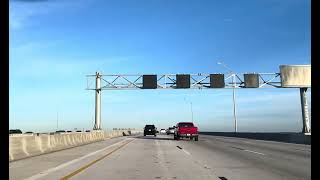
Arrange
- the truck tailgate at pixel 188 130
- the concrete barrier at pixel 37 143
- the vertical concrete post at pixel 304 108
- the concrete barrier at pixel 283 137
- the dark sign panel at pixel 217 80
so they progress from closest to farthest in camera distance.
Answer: the concrete barrier at pixel 37 143
the concrete barrier at pixel 283 137
the truck tailgate at pixel 188 130
the vertical concrete post at pixel 304 108
the dark sign panel at pixel 217 80

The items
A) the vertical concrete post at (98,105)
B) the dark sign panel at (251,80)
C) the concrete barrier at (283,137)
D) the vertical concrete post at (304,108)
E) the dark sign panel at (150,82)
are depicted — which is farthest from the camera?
the vertical concrete post at (98,105)

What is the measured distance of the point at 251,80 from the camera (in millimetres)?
59750

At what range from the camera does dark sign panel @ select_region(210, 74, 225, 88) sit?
60312mm

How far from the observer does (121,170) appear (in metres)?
16.5

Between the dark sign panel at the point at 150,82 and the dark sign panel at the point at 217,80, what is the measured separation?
277 inches

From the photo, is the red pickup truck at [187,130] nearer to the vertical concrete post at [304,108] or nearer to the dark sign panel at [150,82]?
the dark sign panel at [150,82]

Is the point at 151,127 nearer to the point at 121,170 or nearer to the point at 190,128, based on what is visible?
the point at 190,128

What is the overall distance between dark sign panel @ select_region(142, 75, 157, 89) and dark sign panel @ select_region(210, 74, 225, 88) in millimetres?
7035

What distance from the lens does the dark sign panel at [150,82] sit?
60594 mm

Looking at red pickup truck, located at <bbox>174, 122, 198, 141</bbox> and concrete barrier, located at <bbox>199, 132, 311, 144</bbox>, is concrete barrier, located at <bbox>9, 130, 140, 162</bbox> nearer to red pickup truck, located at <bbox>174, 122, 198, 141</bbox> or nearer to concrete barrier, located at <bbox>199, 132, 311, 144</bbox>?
red pickup truck, located at <bbox>174, 122, 198, 141</bbox>

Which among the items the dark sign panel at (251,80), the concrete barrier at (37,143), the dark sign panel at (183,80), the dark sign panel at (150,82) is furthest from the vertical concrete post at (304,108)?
the concrete barrier at (37,143)

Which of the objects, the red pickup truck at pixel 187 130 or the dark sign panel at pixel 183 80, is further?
the dark sign panel at pixel 183 80

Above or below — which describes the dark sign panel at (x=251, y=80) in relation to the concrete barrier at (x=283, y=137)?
above
